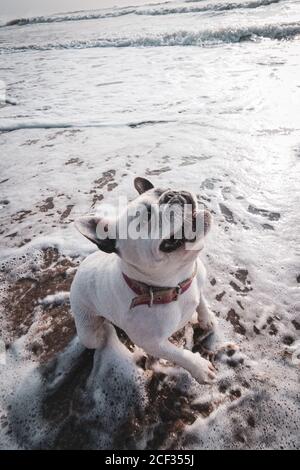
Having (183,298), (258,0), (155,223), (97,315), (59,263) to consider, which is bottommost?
(59,263)

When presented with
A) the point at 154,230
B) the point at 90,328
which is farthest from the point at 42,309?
the point at 154,230

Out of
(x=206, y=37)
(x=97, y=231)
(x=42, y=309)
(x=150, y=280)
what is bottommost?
(x=42, y=309)

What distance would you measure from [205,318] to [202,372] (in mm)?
546

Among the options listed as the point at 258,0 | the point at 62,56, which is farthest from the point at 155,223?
the point at 258,0

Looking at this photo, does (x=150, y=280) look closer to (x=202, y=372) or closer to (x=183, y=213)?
(x=183, y=213)

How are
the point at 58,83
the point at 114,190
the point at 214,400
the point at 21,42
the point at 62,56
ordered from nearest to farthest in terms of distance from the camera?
the point at 214,400 < the point at 114,190 < the point at 58,83 < the point at 62,56 < the point at 21,42

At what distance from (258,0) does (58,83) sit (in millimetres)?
15912

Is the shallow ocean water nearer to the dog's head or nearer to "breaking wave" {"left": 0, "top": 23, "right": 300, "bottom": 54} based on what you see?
the dog's head

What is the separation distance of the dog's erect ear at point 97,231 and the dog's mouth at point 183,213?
321 mm

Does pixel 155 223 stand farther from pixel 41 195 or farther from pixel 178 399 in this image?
pixel 41 195

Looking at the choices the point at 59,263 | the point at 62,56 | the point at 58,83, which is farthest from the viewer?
the point at 62,56

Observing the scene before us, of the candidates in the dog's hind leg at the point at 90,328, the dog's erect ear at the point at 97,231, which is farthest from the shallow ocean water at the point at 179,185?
the dog's erect ear at the point at 97,231

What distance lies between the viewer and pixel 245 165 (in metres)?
4.86

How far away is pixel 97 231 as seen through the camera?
2.02 metres
